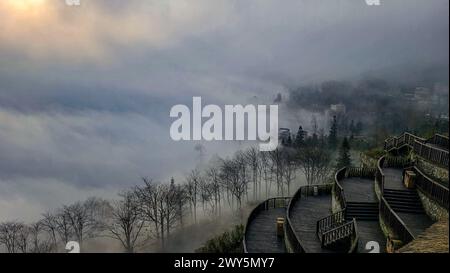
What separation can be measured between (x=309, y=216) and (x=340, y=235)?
386 cm

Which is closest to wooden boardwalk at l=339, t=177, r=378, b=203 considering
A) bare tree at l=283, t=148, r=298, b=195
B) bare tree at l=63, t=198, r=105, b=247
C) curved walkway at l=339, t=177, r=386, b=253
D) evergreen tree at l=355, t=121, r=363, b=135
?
curved walkway at l=339, t=177, r=386, b=253

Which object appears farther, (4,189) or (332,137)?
(332,137)

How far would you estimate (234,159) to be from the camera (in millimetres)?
40594

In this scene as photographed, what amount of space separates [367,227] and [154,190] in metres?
24.6

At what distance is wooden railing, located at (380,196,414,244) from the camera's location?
11.0 meters

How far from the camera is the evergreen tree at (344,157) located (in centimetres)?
3638

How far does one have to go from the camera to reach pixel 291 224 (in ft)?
47.1

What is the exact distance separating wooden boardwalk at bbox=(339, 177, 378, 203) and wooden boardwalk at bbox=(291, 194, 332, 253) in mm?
1224

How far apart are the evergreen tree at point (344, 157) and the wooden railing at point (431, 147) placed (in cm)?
991

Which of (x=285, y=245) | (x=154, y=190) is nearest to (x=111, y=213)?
(x=154, y=190)

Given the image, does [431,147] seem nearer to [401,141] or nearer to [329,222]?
[329,222]

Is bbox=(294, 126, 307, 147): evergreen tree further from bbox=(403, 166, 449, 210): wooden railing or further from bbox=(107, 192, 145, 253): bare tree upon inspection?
bbox=(403, 166, 449, 210): wooden railing
